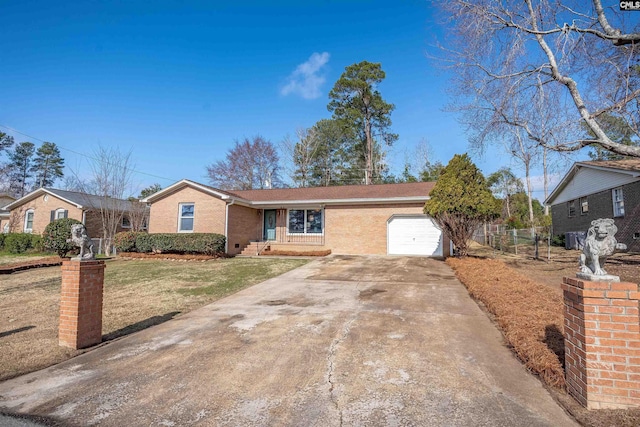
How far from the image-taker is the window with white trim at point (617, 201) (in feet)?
49.0

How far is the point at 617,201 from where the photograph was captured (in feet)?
50.2

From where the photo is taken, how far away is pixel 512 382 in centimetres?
319

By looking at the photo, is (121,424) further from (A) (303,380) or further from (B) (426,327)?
(B) (426,327)

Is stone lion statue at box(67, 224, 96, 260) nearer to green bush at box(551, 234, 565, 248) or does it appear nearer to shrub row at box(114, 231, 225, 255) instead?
shrub row at box(114, 231, 225, 255)

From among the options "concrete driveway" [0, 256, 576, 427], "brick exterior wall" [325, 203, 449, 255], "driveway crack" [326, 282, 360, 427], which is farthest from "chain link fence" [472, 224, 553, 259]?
"driveway crack" [326, 282, 360, 427]

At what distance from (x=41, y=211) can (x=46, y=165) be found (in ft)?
112

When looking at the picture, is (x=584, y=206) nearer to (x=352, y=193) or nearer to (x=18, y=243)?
(x=352, y=193)

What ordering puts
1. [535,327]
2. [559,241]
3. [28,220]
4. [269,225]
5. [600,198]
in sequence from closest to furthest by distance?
[535,327] < [600,198] < [269,225] < [559,241] < [28,220]

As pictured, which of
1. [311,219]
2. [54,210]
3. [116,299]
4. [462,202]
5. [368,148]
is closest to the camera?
[116,299]

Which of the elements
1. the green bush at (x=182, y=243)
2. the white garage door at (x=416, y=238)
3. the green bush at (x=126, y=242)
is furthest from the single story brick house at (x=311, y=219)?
the green bush at (x=126, y=242)

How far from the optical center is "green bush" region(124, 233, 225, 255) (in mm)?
14859

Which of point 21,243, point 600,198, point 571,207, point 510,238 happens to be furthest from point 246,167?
point 600,198

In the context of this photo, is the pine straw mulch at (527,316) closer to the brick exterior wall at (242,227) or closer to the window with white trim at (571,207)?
the brick exterior wall at (242,227)

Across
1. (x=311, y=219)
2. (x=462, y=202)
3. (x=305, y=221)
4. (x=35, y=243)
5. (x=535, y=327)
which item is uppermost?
(x=462, y=202)
